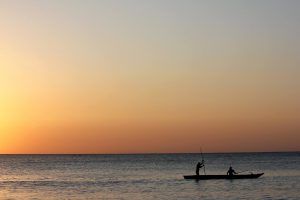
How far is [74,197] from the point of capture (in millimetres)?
42562

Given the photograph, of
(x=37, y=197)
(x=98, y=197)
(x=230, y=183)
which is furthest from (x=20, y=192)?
(x=230, y=183)

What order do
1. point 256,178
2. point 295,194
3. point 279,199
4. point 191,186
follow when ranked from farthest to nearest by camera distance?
point 256,178, point 191,186, point 295,194, point 279,199

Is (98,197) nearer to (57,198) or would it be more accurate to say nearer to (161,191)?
(57,198)

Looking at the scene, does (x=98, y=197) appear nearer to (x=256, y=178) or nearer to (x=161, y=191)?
(x=161, y=191)

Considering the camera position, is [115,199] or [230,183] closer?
[115,199]

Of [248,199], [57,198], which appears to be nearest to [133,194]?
[57,198]

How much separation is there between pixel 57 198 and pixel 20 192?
23.6ft

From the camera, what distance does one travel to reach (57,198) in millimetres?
42438

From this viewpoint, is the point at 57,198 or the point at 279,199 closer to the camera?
the point at 279,199

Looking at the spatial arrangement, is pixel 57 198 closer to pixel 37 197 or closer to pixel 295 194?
pixel 37 197

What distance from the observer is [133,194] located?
144ft

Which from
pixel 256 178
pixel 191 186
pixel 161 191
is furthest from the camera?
pixel 256 178

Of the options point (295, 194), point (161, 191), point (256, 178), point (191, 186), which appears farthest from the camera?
point (256, 178)

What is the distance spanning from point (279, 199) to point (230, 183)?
13.5 m
